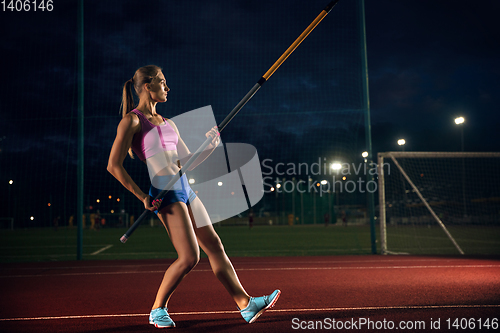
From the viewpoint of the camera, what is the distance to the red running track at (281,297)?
364 cm

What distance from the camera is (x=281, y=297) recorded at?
16.1 ft

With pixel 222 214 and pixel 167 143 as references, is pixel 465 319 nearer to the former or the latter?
pixel 167 143

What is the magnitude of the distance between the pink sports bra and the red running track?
1.53 meters

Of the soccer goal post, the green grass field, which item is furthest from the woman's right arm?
the soccer goal post

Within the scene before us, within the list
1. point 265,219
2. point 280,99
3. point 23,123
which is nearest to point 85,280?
point 23,123

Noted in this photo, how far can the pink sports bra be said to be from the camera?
128 inches

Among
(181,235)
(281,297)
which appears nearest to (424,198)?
(281,297)

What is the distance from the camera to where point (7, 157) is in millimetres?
11375

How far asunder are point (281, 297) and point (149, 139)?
2690 mm

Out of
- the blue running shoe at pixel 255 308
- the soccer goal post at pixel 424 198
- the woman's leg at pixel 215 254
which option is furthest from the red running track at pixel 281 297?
the soccer goal post at pixel 424 198

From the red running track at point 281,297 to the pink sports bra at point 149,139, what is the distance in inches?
60.2

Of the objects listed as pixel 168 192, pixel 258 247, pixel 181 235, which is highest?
pixel 168 192

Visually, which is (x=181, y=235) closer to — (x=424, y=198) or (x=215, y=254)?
(x=215, y=254)

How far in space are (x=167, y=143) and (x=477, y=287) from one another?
4.41m
